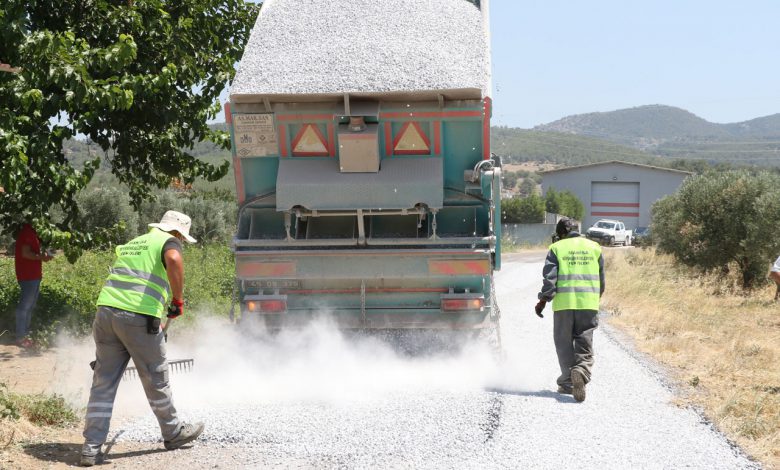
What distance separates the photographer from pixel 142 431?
521cm

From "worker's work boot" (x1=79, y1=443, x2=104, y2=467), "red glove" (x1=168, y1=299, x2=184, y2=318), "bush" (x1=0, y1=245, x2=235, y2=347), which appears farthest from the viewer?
"bush" (x1=0, y1=245, x2=235, y2=347)

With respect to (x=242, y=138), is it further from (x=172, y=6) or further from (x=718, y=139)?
(x=718, y=139)

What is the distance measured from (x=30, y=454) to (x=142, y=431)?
0.70 meters

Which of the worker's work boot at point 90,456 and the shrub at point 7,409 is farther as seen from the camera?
the shrub at point 7,409

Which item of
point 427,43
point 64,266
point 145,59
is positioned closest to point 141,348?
point 427,43

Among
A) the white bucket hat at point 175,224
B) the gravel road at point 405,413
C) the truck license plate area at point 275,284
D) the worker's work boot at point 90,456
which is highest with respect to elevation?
the white bucket hat at point 175,224

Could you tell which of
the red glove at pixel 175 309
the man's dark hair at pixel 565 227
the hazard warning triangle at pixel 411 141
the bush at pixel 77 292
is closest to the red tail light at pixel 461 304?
the man's dark hair at pixel 565 227

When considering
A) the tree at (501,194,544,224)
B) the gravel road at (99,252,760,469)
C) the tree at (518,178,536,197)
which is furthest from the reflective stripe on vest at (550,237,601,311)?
the tree at (518,178,536,197)

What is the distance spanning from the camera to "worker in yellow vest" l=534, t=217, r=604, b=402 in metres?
6.25

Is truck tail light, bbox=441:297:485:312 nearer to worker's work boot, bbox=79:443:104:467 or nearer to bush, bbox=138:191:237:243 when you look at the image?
worker's work boot, bbox=79:443:104:467

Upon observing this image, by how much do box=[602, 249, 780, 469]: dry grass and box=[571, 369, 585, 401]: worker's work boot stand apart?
834mm

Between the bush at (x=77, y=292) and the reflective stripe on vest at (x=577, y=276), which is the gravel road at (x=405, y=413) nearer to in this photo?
the reflective stripe on vest at (x=577, y=276)

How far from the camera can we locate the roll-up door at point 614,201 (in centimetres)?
6394

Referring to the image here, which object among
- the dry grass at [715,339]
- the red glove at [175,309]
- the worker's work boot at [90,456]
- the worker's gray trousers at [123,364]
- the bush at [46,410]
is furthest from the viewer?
the dry grass at [715,339]
